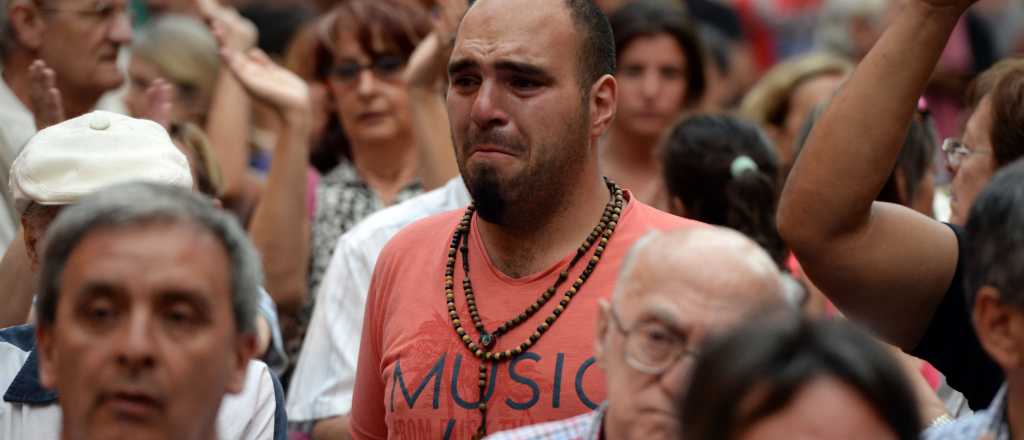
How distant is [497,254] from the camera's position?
13.5 ft

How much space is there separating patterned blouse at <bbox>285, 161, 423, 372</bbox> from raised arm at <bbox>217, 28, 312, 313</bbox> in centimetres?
9

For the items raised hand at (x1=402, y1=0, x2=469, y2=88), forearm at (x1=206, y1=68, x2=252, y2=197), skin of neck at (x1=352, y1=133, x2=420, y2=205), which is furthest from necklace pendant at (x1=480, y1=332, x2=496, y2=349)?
forearm at (x1=206, y1=68, x2=252, y2=197)

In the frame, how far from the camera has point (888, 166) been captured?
3.46 meters

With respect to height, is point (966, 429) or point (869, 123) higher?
point (869, 123)

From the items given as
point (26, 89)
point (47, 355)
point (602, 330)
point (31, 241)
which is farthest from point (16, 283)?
point (602, 330)

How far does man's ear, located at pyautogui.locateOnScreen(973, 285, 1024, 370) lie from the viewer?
9.87ft

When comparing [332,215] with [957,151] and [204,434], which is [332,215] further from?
[204,434]

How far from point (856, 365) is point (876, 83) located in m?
0.98

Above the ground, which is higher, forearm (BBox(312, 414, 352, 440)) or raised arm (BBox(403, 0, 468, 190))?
raised arm (BBox(403, 0, 468, 190))

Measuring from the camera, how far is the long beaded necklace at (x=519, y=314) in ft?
12.8

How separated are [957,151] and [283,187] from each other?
9.05 feet

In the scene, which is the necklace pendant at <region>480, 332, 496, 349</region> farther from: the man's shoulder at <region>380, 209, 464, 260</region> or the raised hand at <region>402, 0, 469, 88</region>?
the raised hand at <region>402, 0, 469, 88</region>

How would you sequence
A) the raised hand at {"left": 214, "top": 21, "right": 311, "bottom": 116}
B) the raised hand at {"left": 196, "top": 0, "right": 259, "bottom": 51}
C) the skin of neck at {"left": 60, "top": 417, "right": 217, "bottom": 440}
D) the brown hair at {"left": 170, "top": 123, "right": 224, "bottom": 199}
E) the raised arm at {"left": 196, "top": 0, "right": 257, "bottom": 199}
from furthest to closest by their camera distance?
1. the raised arm at {"left": 196, "top": 0, "right": 257, "bottom": 199}
2. the raised hand at {"left": 196, "top": 0, "right": 259, "bottom": 51}
3. the raised hand at {"left": 214, "top": 21, "right": 311, "bottom": 116}
4. the brown hair at {"left": 170, "top": 123, "right": 224, "bottom": 199}
5. the skin of neck at {"left": 60, "top": 417, "right": 217, "bottom": 440}

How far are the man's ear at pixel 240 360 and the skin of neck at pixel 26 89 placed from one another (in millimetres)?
2659
